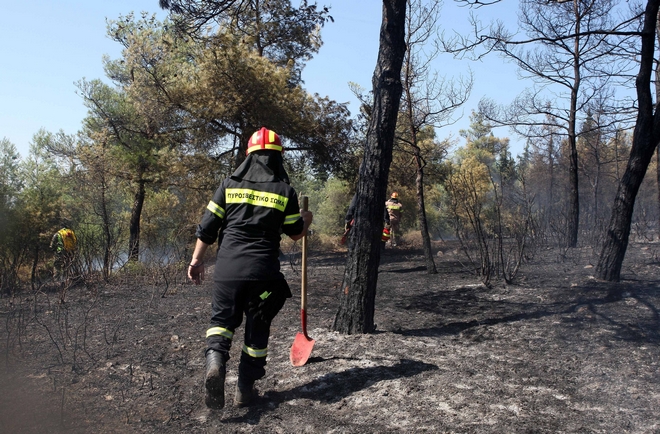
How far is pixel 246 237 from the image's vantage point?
11.3ft

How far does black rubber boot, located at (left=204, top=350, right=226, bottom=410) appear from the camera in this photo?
3.27 m

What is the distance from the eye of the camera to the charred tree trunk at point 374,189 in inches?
193

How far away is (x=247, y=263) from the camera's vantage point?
11.1 ft

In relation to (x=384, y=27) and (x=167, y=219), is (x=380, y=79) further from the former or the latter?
(x=167, y=219)

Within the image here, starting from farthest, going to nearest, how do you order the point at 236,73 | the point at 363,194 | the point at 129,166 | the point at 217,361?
the point at 129,166 → the point at 236,73 → the point at 363,194 → the point at 217,361

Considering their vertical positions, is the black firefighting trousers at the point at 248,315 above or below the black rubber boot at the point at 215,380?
above

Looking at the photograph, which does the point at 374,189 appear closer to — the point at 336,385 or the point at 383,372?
the point at 383,372

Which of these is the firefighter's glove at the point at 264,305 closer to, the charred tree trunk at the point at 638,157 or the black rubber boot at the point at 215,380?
the black rubber boot at the point at 215,380

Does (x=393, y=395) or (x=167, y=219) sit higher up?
(x=167, y=219)

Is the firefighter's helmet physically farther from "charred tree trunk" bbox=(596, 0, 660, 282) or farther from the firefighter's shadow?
"charred tree trunk" bbox=(596, 0, 660, 282)

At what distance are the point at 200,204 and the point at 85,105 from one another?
6727mm

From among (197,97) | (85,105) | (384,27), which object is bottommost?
(384,27)

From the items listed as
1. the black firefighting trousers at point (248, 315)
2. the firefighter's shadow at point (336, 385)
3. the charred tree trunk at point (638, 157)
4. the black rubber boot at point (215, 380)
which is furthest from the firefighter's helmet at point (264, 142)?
the charred tree trunk at point (638, 157)

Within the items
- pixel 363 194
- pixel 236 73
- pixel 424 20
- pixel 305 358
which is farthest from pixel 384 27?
pixel 236 73
